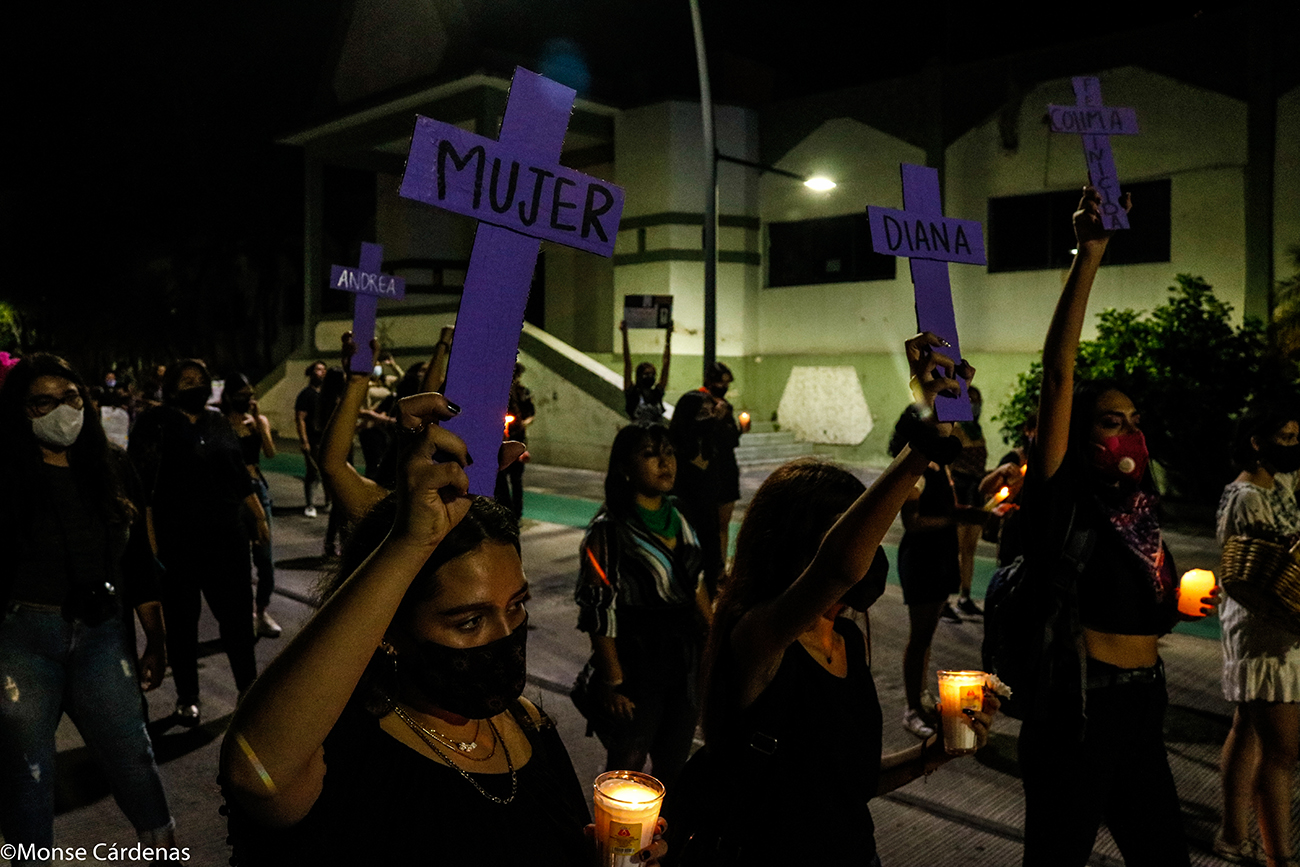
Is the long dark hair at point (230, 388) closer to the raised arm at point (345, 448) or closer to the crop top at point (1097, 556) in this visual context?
the raised arm at point (345, 448)

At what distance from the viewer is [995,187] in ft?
57.2

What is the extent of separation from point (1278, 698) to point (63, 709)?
14.1 feet

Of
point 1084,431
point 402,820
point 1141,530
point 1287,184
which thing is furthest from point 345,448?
point 1287,184

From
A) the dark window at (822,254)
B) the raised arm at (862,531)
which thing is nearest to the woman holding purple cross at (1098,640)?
the raised arm at (862,531)

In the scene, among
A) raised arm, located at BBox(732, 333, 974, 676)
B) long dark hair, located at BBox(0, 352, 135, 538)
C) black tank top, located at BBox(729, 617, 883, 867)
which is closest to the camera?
raised arm, located at BBox(732, 333, 974, 676)


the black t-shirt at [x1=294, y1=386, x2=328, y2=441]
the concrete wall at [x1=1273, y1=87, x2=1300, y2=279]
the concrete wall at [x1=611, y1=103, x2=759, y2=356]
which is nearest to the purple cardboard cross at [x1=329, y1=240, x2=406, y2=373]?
the black t-shirt at [x1=294, y1=386, x2=328, y2=441]

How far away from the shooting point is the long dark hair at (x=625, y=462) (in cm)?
387

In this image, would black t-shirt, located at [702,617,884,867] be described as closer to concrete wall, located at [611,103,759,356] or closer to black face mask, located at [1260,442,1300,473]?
black face mask, located at [1260,442,1300,473]

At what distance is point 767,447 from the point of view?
19203mm

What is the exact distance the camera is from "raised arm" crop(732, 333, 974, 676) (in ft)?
6.35

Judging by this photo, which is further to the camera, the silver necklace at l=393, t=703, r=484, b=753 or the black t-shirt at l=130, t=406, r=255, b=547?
the black t-shirt at l=130, t=406, r=255, b=547

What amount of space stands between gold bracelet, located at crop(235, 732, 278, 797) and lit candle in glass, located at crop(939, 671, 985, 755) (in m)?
1.56

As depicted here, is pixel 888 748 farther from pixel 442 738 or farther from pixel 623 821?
pixel 442 738

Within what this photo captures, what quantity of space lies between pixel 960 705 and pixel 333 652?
1.59m
